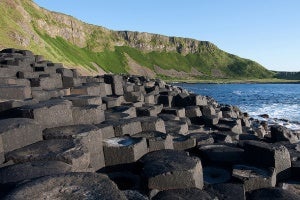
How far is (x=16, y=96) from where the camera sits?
9.55 meters

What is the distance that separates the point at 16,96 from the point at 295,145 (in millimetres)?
7970

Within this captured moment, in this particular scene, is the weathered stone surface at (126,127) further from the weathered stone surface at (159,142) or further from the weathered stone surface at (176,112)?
→ the weathered stone surface at (176,112)

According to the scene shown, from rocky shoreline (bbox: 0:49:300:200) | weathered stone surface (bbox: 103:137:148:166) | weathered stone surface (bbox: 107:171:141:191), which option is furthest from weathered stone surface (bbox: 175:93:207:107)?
weathered stone surface (bbox: 107:171:141:191)

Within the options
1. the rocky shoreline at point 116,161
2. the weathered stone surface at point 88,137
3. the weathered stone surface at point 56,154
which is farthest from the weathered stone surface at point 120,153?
the weathered stone surface at point 56,154

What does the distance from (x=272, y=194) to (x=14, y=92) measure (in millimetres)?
6794

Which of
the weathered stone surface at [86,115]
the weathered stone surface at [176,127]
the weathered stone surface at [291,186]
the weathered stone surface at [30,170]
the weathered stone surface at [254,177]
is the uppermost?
the weathered stone surface at [86,115]

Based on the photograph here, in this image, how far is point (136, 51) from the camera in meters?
150

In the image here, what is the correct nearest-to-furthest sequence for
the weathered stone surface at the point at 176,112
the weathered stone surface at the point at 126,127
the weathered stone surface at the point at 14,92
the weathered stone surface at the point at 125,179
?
1. the weathered stone surface at the point at 125,179
2. the weathered stone surface at the point at 126,127
3. the weathered stone surface at the point at 14,92
4. the weathered stone surface at the point at 176,112

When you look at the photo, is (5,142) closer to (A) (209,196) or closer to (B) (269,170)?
(A) (209,196)

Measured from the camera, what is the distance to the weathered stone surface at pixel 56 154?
5613mm

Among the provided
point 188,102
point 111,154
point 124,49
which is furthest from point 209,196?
point 124,49

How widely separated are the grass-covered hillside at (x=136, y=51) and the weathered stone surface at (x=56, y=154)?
77782 mm

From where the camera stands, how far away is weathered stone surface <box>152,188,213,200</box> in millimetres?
5379

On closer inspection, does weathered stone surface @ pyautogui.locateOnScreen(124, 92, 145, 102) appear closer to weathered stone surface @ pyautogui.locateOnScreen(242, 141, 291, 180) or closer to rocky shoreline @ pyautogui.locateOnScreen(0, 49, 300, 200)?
rocky shoreline @ pyautogui.locateOnScreen(0, 49, 300, 200)
